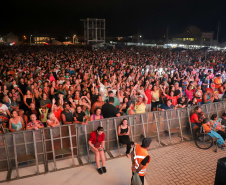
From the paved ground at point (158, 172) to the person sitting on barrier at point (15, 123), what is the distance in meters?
1.43

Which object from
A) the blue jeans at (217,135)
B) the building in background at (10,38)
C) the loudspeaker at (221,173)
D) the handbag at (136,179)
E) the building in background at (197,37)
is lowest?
the blue jeans at (217,135)

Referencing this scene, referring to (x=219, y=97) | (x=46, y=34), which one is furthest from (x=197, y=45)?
(x=46, y=34)

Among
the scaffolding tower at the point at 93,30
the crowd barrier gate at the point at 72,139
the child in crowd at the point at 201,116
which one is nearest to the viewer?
the crowd barrier gate at the point at 72,139

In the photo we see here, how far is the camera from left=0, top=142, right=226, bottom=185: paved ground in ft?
15.0

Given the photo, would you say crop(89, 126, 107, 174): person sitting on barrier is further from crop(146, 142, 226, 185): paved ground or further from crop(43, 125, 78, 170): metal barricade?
crop(146, 142, 226, 185): paved ground

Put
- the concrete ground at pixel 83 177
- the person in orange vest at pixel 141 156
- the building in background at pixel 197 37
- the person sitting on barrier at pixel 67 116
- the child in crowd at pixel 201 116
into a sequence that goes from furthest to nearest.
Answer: the building in background at pixel 197 37
the child in crowd at pixel 201 116
the person sitting on barrier at pixel 67 116
the concrete ground at pixel 83 177
the person in orange vest at pixel 141 156

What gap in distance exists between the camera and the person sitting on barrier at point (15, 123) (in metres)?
5.25

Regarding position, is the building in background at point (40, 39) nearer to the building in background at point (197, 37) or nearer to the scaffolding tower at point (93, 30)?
the scaffolding tower at point (93, 30)

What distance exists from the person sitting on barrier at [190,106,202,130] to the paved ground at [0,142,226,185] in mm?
992

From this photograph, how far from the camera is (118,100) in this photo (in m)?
7.11

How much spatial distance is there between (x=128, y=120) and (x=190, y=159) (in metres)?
2.13

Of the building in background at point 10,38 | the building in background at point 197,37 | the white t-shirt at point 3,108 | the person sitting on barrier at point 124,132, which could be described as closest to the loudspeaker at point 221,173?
the person sitting on barrier at point 124,132

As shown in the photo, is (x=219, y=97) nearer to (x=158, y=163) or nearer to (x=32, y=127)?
(x=158, y=163)

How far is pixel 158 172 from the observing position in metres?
4.93
